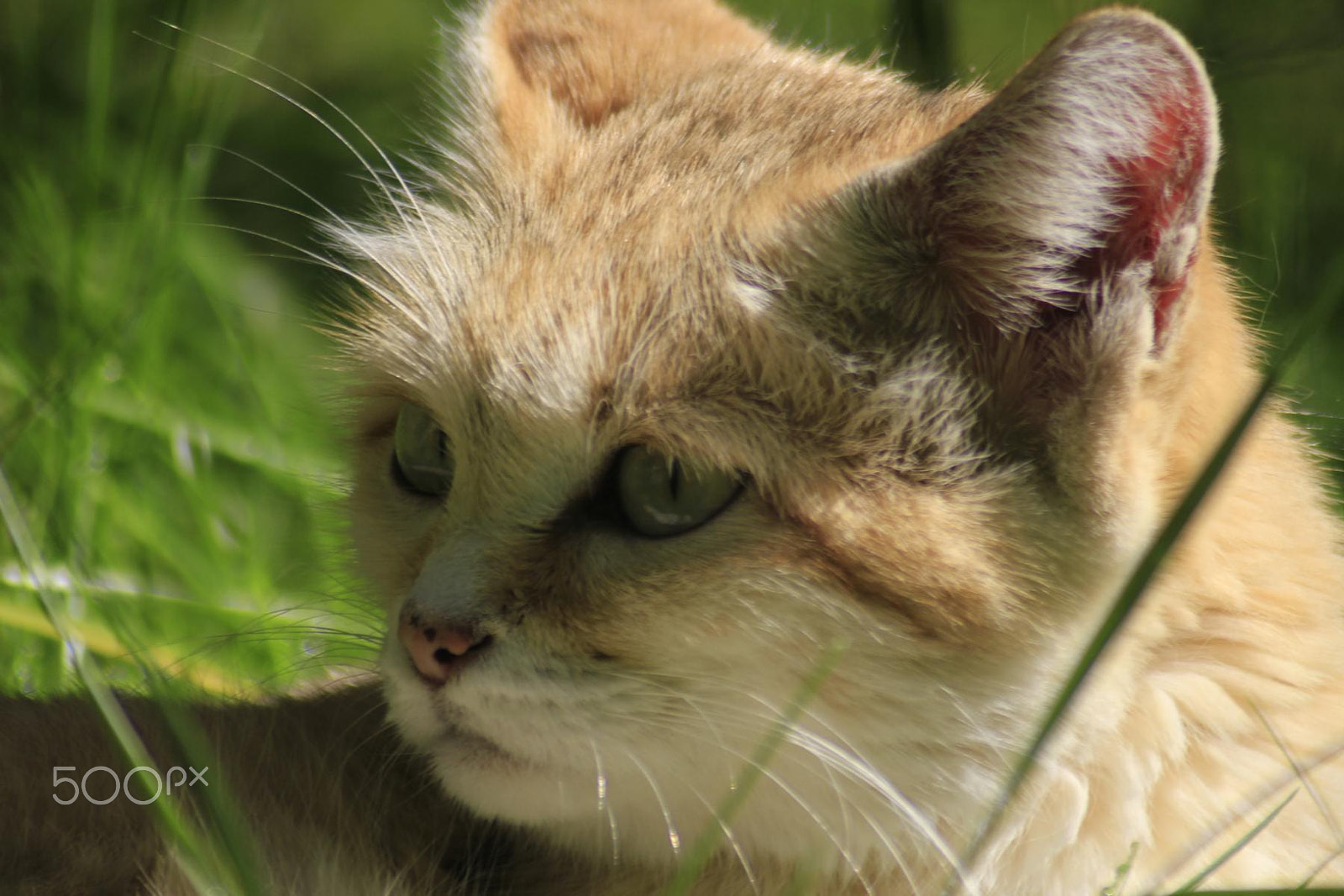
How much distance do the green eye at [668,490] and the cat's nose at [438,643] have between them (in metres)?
0.20

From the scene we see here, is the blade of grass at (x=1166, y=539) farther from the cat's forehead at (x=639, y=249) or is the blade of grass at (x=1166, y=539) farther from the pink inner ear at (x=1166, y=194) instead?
the cat's forehead at (x=639, y=249)

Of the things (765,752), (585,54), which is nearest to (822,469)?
(765,752)

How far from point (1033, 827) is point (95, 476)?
1.90m

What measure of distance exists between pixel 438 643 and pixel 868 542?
435mm

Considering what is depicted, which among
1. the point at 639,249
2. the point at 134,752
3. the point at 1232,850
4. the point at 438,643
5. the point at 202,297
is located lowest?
the point at 202,297

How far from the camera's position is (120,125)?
11.1 ft

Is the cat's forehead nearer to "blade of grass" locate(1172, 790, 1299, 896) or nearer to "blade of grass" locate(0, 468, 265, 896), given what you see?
"blade of grass" locate(0, 468, 265, 896)

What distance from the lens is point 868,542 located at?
1353 millimetres

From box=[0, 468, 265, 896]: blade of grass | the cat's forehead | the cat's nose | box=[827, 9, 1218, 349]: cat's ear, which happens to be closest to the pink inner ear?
box=[827, 9, 1218, 349]: cat's ear

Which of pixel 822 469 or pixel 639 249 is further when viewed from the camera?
pixel 639 249

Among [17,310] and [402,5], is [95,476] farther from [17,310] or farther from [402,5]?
[402,5]

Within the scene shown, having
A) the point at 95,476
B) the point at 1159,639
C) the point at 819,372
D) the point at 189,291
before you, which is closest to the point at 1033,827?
the point at 1159,639

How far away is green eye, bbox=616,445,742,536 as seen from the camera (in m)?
1.41

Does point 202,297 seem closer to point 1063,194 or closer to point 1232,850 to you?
point 1063,194
